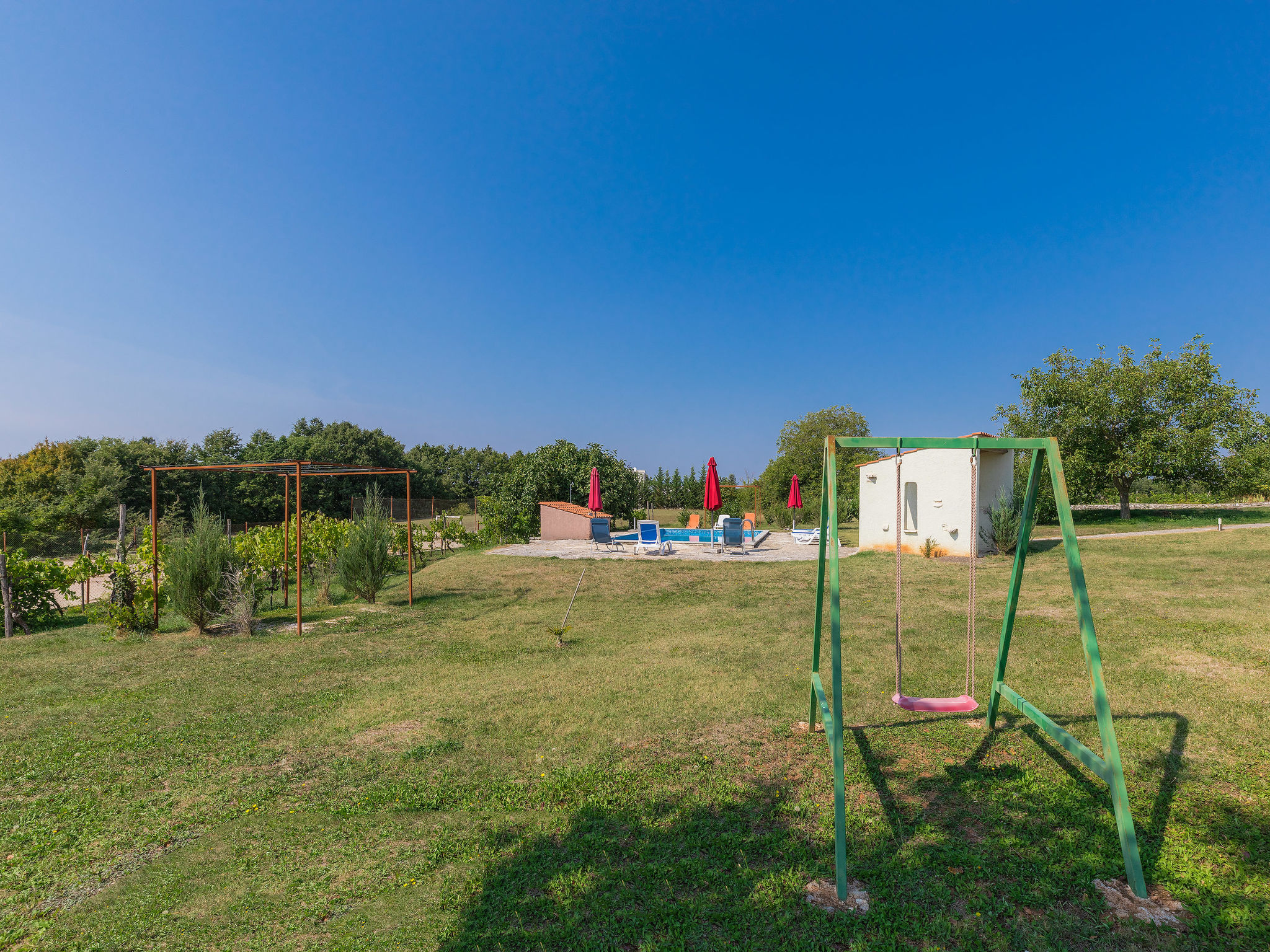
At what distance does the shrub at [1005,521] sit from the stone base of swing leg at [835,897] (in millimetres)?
13727

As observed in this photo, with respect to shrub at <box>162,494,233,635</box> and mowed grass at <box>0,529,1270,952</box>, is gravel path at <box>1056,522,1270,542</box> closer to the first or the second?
mowed grass at <box>0,529,1270,952</box>

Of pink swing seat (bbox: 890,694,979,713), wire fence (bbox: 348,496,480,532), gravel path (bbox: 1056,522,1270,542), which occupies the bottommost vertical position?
pink swing seat (bbox: 890,694,979,713)

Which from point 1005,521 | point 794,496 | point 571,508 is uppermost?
point 794,496

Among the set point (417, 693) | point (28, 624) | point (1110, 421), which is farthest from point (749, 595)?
point (1110, 421)

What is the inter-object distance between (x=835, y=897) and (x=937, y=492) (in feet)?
45.0

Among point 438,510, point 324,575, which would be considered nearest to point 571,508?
point 324,575

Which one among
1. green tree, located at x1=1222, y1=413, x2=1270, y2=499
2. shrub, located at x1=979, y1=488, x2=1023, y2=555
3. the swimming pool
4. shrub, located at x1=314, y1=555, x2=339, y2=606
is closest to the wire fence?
the swimming pool

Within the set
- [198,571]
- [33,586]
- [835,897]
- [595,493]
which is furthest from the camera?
[595,493]

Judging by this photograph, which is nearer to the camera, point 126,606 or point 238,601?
point 238,601

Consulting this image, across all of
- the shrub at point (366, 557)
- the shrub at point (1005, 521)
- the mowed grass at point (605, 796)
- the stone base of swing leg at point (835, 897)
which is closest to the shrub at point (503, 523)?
the shrub at point (366, 557)

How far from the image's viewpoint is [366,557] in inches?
376

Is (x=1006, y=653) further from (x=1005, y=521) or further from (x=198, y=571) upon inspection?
(x=1005, y=521)

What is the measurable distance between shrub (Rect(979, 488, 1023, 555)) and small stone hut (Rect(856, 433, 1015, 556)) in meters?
0.37

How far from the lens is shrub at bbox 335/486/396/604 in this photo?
9.46 meters
